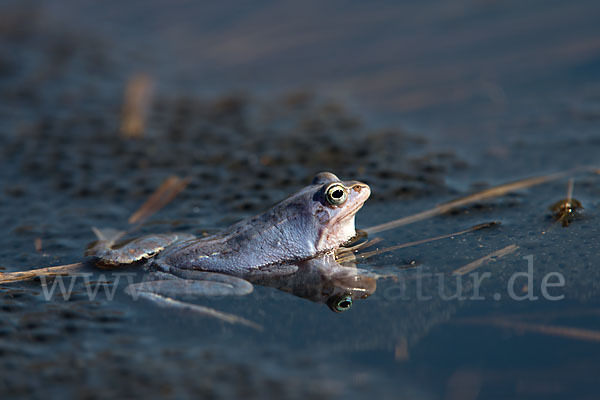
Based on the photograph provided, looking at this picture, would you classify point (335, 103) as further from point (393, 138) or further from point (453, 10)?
point (453, 10)

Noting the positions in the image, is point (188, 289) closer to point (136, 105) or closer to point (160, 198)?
point (160, 198)

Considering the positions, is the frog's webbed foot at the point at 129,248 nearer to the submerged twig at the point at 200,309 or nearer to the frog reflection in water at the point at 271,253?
the frog reflection in water at the point at 271,253

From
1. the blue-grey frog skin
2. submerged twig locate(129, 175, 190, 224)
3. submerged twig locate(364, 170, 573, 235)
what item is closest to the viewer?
the blue-grey frog skin

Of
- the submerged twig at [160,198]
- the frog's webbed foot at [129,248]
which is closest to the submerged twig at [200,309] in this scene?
the frog's webbed foot at [129,248]

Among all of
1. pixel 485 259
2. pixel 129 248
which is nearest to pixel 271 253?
pixel 129 248

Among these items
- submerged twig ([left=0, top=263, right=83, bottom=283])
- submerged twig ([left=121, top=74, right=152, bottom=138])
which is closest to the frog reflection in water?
submerged twig ([left=0, top=263, right=83, bottom=283])

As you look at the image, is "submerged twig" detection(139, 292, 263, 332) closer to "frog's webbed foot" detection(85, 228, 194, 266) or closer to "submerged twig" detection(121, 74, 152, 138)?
"frog's webbed foot" detection(85, 228, 194, 266)
